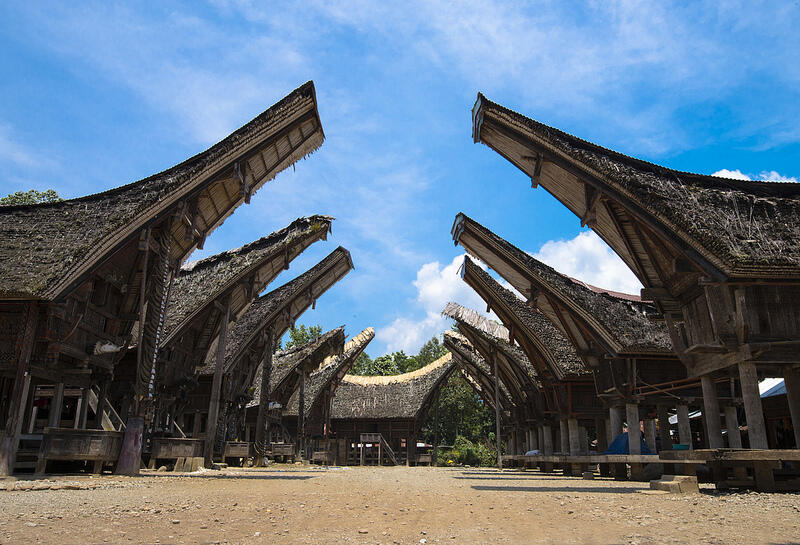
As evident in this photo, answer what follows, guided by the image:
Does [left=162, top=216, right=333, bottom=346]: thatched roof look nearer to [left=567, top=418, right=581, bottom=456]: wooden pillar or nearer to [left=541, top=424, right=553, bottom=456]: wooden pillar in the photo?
[left=567, top=418, right=581, bottom=456]: wooden pillar

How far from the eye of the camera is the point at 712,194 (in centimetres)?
1043

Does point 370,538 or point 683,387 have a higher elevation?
point 683,387

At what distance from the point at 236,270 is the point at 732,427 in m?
13.7

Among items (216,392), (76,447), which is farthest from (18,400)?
(216,392)

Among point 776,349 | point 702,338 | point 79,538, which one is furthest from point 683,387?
point 79,538

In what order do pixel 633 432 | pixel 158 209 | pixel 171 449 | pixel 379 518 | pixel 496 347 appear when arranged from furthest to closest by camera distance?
pixel 496 347
pixel 171 449
pixel 633 432
pixel 158 209
pixel 379 518

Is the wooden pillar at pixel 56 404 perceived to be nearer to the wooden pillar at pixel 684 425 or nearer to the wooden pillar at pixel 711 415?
the wooden pillar at pixel 711 415

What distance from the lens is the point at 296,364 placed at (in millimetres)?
27375

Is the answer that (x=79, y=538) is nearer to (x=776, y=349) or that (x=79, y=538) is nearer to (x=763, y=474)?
(x=763, y=474)

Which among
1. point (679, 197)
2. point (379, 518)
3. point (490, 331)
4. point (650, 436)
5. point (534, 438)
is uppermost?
point (679, 197)

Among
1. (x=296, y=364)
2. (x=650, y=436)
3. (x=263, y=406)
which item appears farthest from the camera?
(x=296, y=364)

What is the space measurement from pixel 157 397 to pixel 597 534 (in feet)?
45.7

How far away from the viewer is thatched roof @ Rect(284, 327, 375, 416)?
106 ft

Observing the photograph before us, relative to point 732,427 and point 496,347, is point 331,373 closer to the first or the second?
point 496,347
